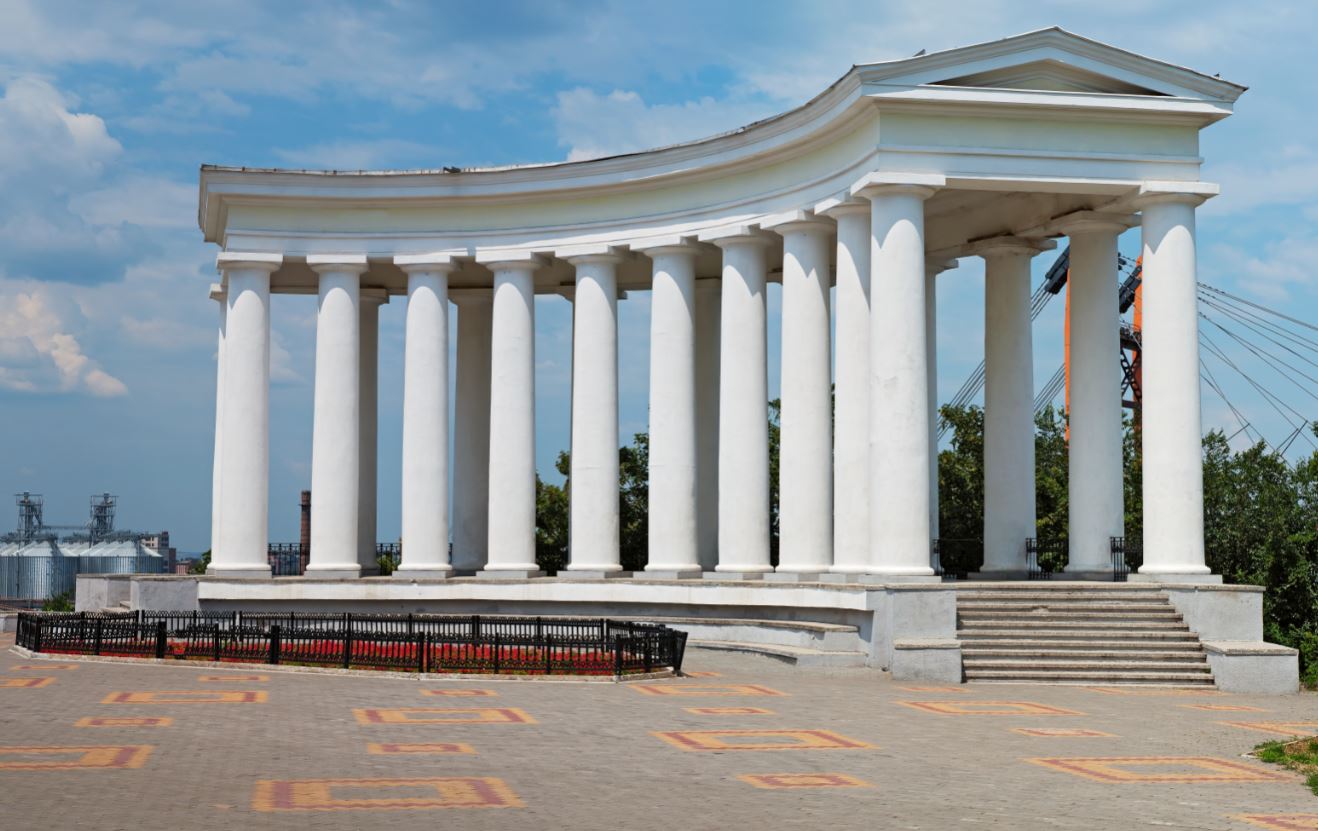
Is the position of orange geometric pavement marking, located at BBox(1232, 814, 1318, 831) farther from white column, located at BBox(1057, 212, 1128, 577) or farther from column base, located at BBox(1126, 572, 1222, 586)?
white column, located at BBox(1057, 212, 1128, 577)

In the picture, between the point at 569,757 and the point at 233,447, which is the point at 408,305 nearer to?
the point at 233,447

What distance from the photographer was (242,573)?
60.2 m

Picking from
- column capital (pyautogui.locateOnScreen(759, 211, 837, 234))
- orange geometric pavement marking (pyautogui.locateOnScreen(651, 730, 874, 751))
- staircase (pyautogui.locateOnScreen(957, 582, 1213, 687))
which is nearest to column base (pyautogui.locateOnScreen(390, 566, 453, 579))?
column capital (pyautogui.locateOnScreen(759, 211, 837, 234))

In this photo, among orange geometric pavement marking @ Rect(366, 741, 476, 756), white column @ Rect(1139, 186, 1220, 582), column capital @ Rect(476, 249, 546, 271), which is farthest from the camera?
column capital @ Rect(476, 249, 546, 271)

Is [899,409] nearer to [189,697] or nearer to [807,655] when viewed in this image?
[807,655]

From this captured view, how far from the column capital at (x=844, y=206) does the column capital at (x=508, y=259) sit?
1390 cm

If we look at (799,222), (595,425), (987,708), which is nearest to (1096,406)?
(799,222)

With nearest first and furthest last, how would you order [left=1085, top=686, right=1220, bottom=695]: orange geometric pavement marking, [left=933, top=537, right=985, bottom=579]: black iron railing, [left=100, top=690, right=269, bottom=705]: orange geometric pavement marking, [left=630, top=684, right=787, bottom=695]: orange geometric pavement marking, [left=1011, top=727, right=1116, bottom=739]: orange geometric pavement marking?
[left=1011, top=727, right=1116, bottom=739]: orange geometric pavement marking → [left=100, top=690, right=269, bottom=705]: orange geometric pavement marking → [left=630, top=684, right=787, bottom=695]: orange geometric pavement marking → [left=1085, top=686, right=1220, bottom=695]: orange geometric pavement marking → [left=933, top=537, right=985, bottom=579]: black iron railing

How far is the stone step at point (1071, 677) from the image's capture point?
42.8 meters

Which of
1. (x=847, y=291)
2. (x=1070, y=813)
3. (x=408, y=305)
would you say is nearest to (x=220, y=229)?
(x=408, y=305)

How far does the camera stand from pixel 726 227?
56.5m

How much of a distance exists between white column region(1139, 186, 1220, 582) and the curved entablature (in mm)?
2149

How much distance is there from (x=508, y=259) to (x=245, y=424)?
11980mm

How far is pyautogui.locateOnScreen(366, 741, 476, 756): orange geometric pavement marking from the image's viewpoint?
87.6 ft
